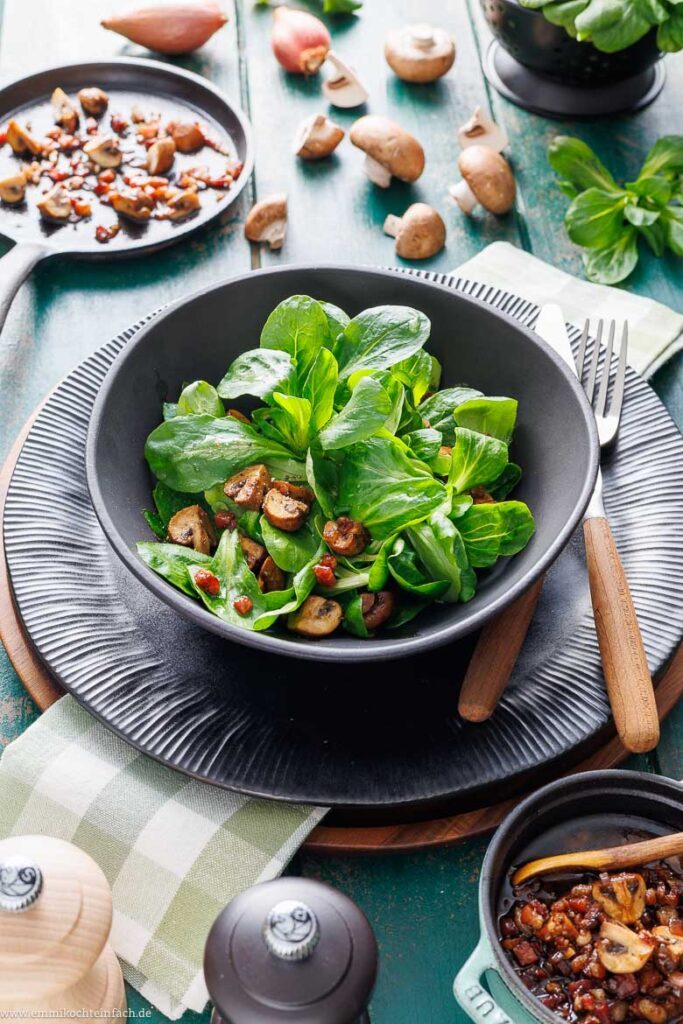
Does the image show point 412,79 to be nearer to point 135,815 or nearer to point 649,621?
point 649,621

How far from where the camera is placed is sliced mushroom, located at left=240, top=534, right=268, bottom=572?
1.25 meters

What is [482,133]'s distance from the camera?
2066 millimetres

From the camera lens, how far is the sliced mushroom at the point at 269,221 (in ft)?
6.26

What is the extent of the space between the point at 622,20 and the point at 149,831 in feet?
4.68

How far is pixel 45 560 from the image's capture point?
132 centimetres

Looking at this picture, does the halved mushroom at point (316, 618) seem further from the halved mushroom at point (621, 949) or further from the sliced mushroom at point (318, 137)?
the sliced mushroom at point (318, 137)

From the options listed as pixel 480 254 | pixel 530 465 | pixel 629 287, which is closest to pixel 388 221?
pixel 480 254

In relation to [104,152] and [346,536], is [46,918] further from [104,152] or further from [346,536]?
Answer: [104,152]

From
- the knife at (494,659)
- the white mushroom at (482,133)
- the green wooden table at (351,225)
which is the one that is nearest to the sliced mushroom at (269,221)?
the green wooden table at (351,225)

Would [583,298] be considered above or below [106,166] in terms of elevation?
below

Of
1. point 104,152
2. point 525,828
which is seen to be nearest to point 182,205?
point 104,152

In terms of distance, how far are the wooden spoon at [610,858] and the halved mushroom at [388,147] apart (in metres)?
1.33

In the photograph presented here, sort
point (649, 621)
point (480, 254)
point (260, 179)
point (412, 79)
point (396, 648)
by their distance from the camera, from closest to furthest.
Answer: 1. point (396, 648)
2. point (649, 621)
3. point (480, 254)
4. point (260, 179)
5. point (412, 79)

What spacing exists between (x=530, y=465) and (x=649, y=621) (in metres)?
0.23
